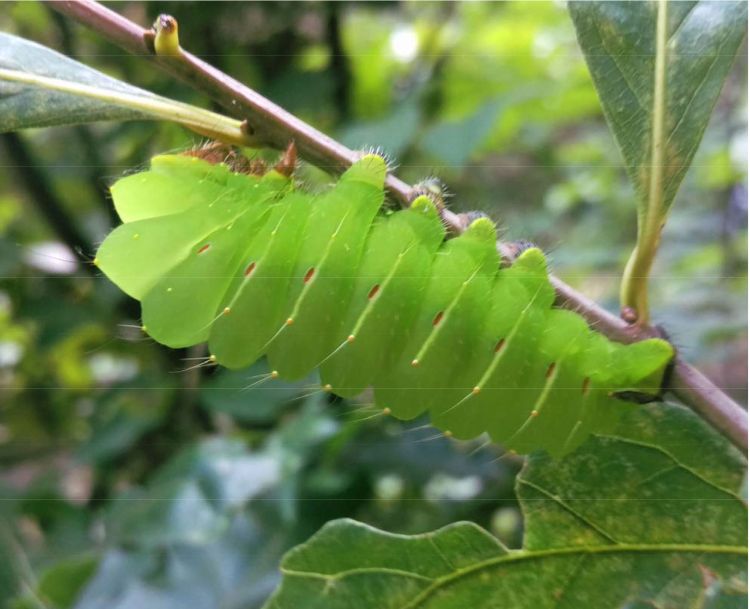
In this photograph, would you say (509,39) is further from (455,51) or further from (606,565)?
(606,565)

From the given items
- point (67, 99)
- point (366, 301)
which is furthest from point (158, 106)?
point (366, 301)

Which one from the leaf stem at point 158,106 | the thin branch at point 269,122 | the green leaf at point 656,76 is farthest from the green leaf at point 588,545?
the leaf stem at point 158,106

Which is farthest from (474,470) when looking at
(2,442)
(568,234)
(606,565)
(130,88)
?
(568,234)

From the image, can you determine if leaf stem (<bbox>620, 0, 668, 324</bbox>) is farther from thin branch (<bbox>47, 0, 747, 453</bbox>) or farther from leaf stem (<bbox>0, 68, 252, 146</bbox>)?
leaf stem (<bbox>0, 68, 252, 146</bbox>)

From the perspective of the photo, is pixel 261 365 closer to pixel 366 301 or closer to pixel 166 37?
pixel 366 301

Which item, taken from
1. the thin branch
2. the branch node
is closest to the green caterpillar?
the thin branch
